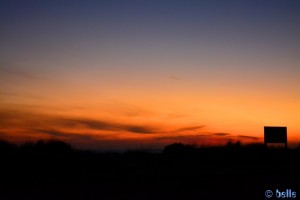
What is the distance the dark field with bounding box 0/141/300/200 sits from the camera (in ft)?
40.2

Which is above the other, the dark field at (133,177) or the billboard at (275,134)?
the billboard at (275,134)

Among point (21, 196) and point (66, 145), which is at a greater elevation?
point (66, 145)

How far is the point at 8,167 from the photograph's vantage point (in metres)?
19.2

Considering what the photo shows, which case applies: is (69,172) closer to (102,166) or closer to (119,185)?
(102,166)

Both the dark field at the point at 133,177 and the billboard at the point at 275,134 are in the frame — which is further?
the billboard at the point at 275,134

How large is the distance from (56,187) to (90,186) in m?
1.01

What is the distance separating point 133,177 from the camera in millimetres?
16500

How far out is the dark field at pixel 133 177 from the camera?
12242 mm

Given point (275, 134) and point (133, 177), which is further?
point (275, 134)

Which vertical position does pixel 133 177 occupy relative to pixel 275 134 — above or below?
below

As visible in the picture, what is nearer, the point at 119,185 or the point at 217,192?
the point at 217,192

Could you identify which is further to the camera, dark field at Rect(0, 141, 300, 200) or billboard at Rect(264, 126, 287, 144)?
billboard at Rect(264, 126, 287, 144)

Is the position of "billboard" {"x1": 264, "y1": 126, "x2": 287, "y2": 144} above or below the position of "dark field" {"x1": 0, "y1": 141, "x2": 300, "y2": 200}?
above

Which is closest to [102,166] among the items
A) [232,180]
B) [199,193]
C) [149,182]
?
[149,182]
